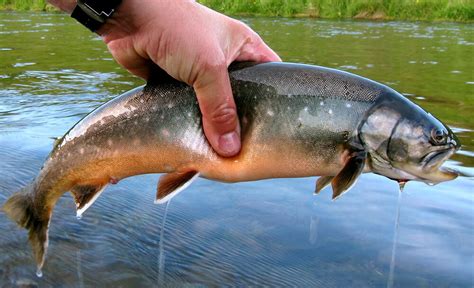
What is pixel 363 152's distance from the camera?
2.31 metres

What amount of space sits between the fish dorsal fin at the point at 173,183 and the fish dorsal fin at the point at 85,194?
0.34m

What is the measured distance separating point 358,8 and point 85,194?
22.7 m

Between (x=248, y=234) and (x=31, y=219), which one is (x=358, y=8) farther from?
(x=31, y=219)

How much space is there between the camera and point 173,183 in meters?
2.52

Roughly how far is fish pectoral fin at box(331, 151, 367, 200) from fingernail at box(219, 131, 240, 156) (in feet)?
1.45

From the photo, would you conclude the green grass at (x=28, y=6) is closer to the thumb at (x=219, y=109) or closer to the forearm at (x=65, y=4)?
the forearm at (x=65, y=4)

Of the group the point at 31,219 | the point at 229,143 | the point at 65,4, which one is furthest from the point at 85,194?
the point at 65,4

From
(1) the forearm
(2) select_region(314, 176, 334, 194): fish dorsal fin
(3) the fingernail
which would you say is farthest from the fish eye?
(1) the forearm

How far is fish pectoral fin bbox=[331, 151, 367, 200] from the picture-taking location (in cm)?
221

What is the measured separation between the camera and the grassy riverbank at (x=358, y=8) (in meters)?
22.3

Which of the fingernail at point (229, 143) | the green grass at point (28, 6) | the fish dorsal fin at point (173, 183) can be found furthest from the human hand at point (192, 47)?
the green grass at point (28, 6)

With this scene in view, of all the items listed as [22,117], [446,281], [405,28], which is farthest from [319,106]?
[405,28]

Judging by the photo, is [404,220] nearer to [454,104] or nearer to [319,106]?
[319,106]

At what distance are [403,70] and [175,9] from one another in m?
8.16
